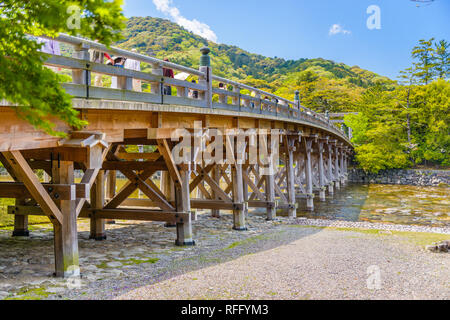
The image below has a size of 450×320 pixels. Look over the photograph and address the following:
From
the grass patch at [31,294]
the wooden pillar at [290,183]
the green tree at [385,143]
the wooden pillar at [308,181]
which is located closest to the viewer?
the grass patch at [31,294]

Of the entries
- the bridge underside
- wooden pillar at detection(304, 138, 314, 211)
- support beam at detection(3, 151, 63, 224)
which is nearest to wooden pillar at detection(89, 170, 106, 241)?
the bridge underside

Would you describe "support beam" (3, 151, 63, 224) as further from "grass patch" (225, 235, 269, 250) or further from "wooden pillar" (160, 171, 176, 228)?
"wooden pillar" (160, 171, 176, 228)

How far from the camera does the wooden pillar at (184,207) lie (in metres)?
8.27

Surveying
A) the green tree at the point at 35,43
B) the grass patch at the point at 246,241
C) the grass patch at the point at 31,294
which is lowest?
the grass patch at the point at 246,241

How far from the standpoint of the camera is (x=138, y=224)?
11742 millimetres

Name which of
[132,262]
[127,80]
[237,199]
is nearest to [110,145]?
[127,80]

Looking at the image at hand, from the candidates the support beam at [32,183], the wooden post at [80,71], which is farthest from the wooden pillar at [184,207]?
the wooden post at [80,71]

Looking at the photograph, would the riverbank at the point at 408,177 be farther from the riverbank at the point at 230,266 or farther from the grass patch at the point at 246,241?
the grass patch at the point at 246,241

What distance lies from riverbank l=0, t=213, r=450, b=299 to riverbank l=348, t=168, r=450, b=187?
92.2 ft

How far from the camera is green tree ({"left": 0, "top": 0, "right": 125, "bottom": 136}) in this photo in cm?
307

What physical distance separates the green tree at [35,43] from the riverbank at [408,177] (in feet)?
122

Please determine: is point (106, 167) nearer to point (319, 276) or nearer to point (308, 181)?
point (319, 276)
